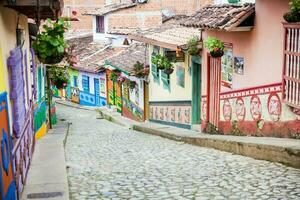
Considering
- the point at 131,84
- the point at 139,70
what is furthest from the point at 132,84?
the point at 139,70

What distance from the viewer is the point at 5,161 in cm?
546

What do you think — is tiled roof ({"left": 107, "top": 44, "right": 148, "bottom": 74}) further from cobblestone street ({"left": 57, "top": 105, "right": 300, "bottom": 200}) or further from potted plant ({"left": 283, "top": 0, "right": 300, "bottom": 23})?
potted plant ({"left": 283, "top": 0, "right": 300, "bottom": 23})

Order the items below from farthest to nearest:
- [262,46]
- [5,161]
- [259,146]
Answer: [262,46] → [259,146] → [5,161]

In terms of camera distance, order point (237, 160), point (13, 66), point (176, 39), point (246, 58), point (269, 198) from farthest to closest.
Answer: point (176, 39) → point (246, 58) → point (237, 160) → point (13, 66) → point (269, 198)

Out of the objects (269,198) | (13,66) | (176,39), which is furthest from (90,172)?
(176,39)

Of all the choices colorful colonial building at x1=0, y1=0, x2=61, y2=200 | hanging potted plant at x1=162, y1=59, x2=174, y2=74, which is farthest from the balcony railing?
hanging potted plant at x1=162, y1=59, x2=174, y2=74

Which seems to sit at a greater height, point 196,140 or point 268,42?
point 268,42

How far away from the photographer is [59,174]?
8.07 meters

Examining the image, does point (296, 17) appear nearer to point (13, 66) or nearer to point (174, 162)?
point (174, 162)

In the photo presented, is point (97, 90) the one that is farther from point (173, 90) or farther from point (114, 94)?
point (173, 90)

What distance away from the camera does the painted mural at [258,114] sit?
9.67 meters

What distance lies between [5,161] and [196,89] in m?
11.6

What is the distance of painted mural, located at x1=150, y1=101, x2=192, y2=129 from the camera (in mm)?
17656

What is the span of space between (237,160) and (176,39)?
348 inches
